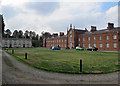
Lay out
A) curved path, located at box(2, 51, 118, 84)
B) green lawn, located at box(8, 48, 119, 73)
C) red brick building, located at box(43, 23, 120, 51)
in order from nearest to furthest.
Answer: curved path, located at box(2, 51, 118, 84) → green lawn, located at box(8, 48, 119, 73) → red brick building, located at box(43, 23, 120, 51)

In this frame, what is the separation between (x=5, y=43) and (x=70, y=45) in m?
51.9

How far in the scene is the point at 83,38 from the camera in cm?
5078

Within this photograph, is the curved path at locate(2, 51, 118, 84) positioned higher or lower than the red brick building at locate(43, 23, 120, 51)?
lower

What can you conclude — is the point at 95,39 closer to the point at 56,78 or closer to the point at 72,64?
the point at 72,64

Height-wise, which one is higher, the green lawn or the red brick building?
the red brick building

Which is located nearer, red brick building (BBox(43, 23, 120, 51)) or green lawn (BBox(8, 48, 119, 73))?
green lawn (BBox(8, 48, 119, 73))

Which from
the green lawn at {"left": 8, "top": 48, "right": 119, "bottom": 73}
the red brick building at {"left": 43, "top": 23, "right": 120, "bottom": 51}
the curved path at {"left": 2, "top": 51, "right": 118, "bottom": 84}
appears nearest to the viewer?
the curved path at {"left": 2, "top": 51, "right": 118, "bottom": 84}

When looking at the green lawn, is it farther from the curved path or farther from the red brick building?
the red brick building

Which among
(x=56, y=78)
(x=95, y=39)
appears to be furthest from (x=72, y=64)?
(x=95, y=39)

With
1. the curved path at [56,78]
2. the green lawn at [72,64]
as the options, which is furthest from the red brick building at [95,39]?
the curved path at [56,78]

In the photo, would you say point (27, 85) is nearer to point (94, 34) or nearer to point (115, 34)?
point (115, 34)

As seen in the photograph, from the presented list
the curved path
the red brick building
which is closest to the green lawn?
the curved path

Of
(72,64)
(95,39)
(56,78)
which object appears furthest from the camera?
(95,39)

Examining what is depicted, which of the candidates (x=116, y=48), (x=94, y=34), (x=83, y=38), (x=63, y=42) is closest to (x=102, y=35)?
(x=94, y=34)
